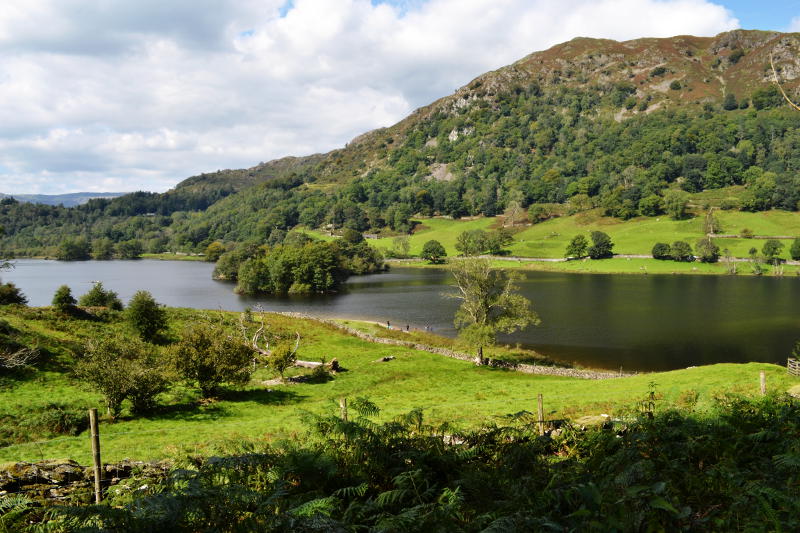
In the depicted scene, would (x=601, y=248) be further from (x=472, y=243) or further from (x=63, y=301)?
(x=63, y=301)

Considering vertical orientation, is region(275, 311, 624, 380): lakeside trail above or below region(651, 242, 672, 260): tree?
below

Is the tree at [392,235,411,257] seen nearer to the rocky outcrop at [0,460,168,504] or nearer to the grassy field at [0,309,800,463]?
the grassy field at [0,309,800,463]

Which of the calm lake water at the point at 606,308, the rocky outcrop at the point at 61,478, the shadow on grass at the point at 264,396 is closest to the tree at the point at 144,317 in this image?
the shadow on grass at the point at 264,396

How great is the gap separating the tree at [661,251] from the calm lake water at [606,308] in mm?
21087

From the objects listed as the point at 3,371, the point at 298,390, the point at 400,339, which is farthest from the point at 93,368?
the point at 400,339

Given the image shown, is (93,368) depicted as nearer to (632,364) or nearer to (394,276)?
(632,364)

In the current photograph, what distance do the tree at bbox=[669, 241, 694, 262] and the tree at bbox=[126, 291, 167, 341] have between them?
143683 millimetres

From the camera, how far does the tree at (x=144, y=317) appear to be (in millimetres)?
39094

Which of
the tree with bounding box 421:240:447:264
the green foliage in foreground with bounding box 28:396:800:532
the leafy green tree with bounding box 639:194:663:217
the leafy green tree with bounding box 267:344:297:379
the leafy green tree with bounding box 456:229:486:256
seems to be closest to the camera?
the green foliage in foreground with bounding box 28:396:800:532

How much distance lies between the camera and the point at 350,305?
8612cm

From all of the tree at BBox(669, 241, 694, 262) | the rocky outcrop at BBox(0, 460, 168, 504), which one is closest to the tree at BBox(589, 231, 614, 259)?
the tree at BBox(669, 241, 694, 262)

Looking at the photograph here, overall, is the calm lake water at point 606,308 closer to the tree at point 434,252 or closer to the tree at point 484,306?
the tree at point 484,306

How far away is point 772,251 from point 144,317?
157 m

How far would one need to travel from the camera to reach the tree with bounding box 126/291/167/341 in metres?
39.1
